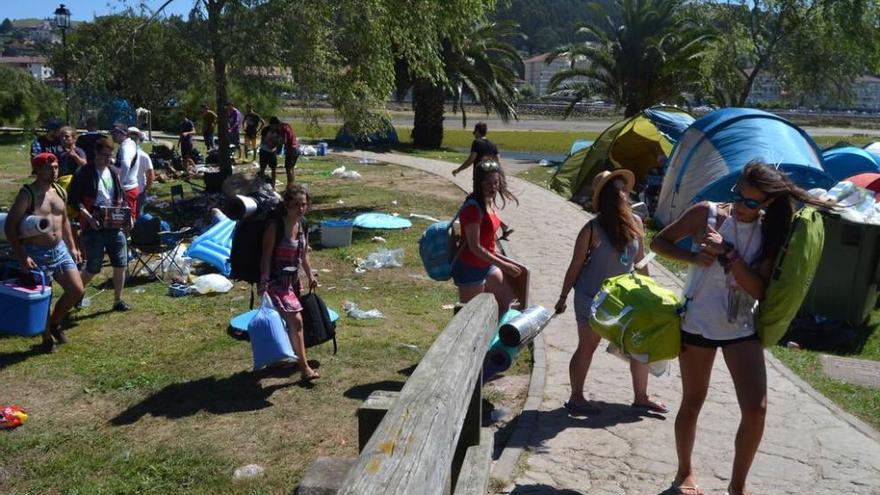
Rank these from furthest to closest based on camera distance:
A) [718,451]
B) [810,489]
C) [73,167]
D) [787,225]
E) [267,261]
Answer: [73,167]
[267,261]
[718,451]
[810,489]
[787,225]

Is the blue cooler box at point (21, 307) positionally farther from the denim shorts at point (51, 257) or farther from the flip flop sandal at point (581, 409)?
the flip flop sandal at point (581, 409)

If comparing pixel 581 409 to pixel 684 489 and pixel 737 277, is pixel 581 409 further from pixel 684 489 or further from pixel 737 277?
pixel 737 277

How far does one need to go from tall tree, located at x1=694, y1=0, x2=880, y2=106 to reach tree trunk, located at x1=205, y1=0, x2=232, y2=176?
13.1 m

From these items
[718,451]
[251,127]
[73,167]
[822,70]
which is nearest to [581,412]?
[718,451]

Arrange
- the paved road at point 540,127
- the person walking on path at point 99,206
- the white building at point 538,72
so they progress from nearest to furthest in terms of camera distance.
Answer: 1. the person walking on path at point 99,206
2. the paved road at point 540,127
3. the white building at point 538,72

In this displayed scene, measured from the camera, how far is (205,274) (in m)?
9.74

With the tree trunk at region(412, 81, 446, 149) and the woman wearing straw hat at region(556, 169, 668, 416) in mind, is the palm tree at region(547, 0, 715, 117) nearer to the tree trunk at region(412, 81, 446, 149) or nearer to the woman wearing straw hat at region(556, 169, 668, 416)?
the tree trunk at region(412, 81, 446, 149)

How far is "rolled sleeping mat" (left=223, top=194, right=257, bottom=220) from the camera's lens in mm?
5996

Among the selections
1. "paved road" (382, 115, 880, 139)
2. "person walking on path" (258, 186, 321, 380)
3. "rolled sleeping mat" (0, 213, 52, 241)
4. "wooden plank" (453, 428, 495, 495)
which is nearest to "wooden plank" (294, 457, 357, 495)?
"wooden plank" (453, 428, 495, 495)

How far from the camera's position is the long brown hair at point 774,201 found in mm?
3885

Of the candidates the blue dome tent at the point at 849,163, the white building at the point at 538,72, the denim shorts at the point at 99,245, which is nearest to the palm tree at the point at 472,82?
the blue dome tent at the point at 849,163

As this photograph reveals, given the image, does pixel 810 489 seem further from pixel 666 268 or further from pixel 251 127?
pixel 251 127

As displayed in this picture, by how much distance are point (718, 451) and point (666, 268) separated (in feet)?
18.6

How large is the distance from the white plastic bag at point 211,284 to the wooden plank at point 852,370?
18.6 ft
